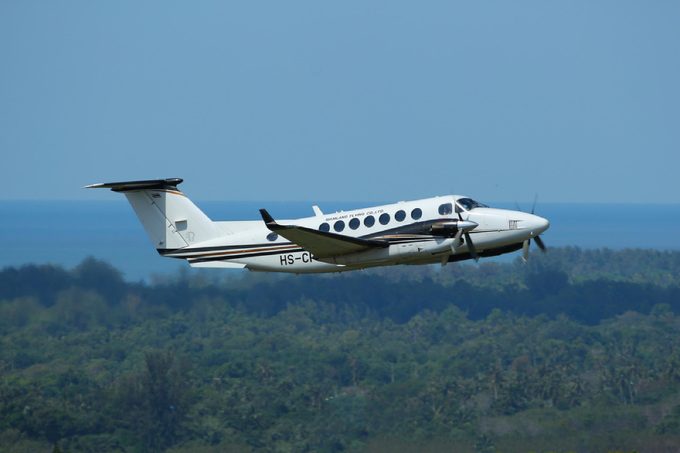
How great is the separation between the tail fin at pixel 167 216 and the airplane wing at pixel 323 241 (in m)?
4.60

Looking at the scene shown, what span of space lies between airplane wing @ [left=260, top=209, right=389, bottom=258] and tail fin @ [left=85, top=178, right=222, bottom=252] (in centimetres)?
460

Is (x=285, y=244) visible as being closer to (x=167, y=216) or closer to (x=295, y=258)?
(x=295, y=258)

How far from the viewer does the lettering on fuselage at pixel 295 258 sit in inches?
1715

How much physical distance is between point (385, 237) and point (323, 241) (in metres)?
2.09

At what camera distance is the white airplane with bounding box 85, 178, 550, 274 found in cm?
4162

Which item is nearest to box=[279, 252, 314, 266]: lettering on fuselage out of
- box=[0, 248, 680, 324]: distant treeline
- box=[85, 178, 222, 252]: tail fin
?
box=[85, 178, 222, 252]: tail fin

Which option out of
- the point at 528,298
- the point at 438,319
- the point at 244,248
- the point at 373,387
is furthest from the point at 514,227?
the point at 528,298

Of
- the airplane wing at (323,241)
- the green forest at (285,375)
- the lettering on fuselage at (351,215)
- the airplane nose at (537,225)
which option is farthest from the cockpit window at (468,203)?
the green forest at (285,375)

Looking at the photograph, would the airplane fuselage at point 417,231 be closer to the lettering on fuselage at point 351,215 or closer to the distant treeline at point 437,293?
the lettering on fuselage at point 351,215

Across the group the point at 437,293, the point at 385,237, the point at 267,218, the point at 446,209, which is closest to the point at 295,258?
the point at 385,237

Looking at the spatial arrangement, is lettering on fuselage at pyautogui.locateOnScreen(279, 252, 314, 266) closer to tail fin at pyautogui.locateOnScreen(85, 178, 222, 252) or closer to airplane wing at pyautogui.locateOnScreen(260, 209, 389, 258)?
airplane wing at pyautogui.locateOnScreen(260, 209, 389, 258)

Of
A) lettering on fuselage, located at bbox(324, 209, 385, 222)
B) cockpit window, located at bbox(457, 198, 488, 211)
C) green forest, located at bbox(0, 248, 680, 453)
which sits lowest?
green forest, located at bbox(0, 248, 680, 453)

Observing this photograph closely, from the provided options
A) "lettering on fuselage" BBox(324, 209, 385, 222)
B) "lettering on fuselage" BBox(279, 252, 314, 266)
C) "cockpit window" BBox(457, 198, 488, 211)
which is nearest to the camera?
"cockpit window" BBox(457, 198, 488, 211)

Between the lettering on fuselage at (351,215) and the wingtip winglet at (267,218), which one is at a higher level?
the lettering on fuselage at (351,215)
